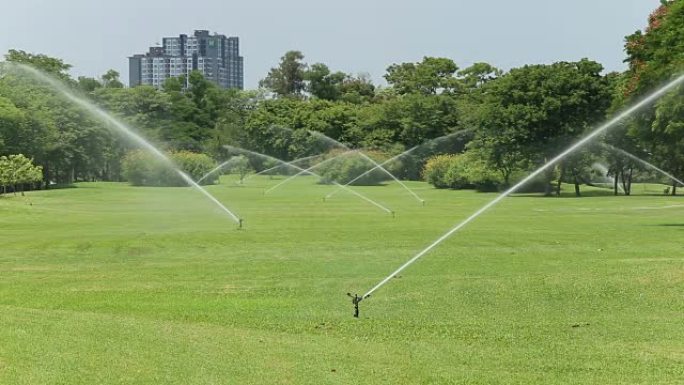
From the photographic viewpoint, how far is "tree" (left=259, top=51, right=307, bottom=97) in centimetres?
18362

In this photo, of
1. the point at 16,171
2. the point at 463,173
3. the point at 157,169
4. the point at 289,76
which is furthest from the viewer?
the point at 289,76

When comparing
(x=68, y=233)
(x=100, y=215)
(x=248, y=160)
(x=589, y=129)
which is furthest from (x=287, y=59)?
(x=68, y=233)

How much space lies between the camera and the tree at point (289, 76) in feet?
602

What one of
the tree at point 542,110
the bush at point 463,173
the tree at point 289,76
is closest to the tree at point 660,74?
the tree at point 542,110

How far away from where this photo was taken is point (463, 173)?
8944 centimetres

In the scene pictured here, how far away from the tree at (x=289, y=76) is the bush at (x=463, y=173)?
292 ft

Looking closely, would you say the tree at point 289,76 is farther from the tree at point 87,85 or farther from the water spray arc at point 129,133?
the water spray arc at point 129,133

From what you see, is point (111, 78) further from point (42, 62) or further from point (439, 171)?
point (439, 171)

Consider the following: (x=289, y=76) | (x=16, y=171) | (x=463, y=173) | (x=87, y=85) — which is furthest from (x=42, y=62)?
(x=289, y=76)

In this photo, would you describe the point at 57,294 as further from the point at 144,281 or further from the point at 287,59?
the point at 287,59

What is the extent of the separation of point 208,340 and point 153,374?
249cm

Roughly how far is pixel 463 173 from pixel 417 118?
21.7 m

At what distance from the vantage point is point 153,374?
11.4 metres

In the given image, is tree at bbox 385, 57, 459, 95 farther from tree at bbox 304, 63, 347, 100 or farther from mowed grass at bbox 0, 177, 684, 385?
mowed grass at bbox 0, 177, 684, 385
